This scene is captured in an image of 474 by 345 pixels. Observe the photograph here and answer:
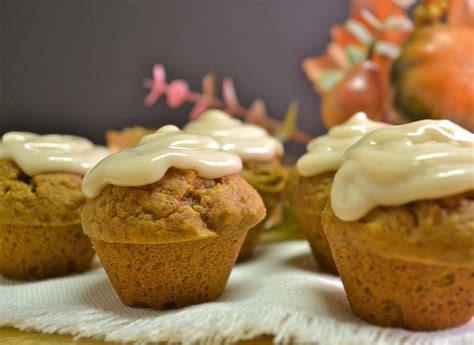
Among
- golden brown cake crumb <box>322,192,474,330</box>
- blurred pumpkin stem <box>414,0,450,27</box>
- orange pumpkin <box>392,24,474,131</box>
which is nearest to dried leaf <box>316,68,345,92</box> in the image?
orange pumpkin <box>392,24,474,131</box>

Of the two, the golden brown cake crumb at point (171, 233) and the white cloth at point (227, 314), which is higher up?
the golden brown cake crumb at point (171, 233)

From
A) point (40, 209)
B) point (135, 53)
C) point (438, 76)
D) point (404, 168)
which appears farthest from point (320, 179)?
point (135, 53)

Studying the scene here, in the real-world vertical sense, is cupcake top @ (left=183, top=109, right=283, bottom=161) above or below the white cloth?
above

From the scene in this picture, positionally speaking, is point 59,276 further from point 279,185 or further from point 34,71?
point 34,71

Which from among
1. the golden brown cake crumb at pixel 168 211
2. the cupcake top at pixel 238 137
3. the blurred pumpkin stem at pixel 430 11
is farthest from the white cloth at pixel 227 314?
the blurred pumpkin stem at pixel 430 11

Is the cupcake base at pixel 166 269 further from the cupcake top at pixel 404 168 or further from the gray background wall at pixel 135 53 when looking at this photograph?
the gray background wall at pixel 135 53

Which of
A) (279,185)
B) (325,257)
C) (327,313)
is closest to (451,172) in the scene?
(327,313)

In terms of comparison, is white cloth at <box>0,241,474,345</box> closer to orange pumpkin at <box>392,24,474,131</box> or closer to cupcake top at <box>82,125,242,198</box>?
cupcake top at <box>82,125,242,198</box>

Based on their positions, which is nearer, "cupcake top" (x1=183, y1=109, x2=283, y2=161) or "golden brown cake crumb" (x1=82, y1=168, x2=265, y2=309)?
"golden brown cake crumb" (x1=82, y1=168, x2=265, y2=309)
